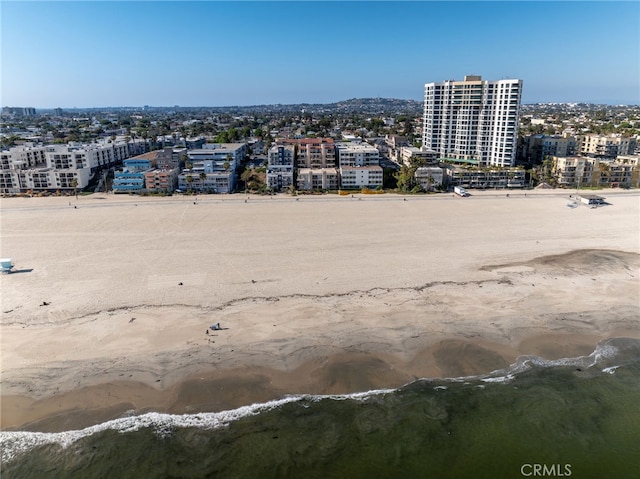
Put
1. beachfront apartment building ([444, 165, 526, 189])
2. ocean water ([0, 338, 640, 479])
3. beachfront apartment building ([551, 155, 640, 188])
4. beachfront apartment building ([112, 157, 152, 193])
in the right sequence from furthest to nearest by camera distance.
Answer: beachfront apartment building ([444, 165, 526, 189]) < beachfront apartment building ([551, 155, 640, 188]) < beachfront apartment building ([112, 157, 152, 193]) < ocean water ([0, 338, 640, 479])

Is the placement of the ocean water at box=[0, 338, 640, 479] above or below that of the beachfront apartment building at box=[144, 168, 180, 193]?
below

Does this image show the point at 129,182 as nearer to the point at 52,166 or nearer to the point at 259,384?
the point at 52,166

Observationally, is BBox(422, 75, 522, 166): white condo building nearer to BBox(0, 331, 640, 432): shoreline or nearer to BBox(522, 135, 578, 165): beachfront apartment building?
BBox(522, 135, 578, 165): beachfront apartment building

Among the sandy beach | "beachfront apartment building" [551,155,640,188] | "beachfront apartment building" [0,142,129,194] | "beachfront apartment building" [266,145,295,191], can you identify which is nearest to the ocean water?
the sandy beach

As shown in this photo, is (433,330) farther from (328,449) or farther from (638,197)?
(638,197)

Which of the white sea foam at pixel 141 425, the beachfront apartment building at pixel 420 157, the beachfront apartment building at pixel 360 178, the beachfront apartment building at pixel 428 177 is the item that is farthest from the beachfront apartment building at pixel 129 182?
the white sea foam at pixel 141 425

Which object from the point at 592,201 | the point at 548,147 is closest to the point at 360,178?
the point at 592,201

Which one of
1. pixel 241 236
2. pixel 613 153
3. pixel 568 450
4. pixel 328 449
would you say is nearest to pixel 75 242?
pixel 241 236
